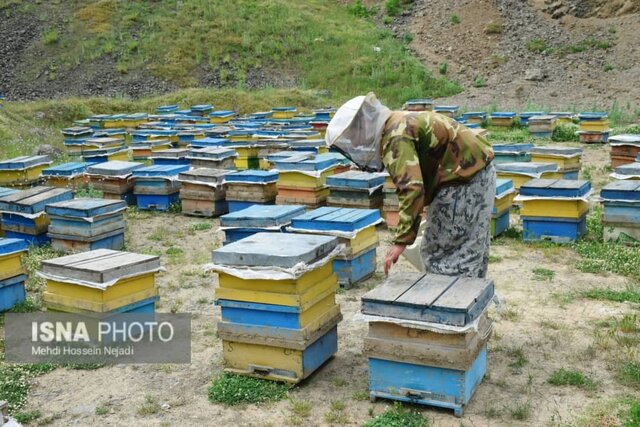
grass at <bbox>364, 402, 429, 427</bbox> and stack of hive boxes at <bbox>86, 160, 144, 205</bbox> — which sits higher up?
stack of hive boxes at <bbox>86, 160, 144, 205</bbox>

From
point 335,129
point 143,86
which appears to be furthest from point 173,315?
point 143,86

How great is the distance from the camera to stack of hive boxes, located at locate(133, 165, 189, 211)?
942 cm

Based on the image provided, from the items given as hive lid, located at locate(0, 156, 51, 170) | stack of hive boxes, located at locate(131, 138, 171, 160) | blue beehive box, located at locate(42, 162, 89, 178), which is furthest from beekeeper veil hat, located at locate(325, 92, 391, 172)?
stack of hive boxes, located at locate(131, 138, 171, 160)

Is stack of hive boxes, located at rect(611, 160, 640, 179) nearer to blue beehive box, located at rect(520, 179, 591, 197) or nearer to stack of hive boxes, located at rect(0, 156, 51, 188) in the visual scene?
blue beehive box, located at rect(520, 179, 591, 197)

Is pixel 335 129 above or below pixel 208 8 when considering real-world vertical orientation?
below

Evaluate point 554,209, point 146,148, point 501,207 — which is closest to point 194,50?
point 146,148

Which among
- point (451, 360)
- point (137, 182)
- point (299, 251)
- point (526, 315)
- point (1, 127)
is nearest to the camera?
point (451, 360)

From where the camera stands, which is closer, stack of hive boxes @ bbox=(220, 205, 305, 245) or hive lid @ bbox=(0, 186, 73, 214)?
stack of hive boxes @ bbox=(220, 205, 305, 245)

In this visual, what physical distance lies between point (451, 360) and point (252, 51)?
→ 25.6 meters

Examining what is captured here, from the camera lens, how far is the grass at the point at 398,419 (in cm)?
373

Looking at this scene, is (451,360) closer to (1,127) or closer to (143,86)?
(1,127)

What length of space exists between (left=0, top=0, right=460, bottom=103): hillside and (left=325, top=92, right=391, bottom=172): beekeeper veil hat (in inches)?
792

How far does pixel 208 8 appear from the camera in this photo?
3072 cm

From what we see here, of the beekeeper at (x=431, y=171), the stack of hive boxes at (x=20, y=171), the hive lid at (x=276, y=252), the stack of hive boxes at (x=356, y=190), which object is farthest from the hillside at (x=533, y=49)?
the hive lid at (x=276, y=252)
